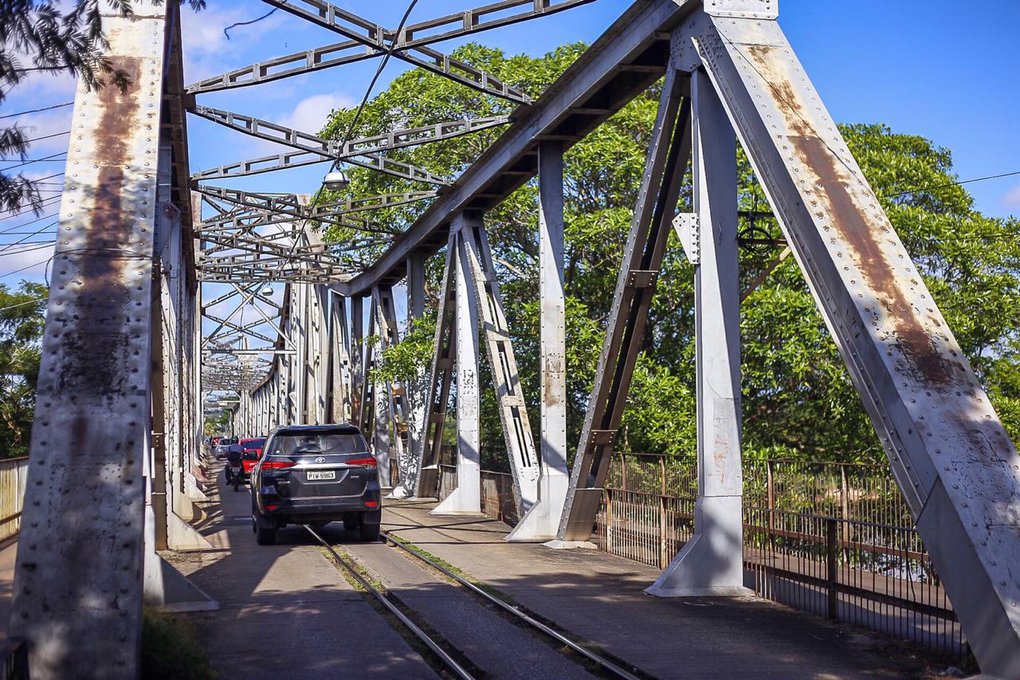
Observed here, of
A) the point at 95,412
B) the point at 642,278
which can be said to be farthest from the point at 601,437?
the point at 95,412

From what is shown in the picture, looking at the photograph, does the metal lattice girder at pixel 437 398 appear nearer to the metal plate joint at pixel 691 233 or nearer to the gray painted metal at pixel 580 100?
the gray painted metal at pixel 580 100

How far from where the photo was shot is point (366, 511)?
59.1 feet

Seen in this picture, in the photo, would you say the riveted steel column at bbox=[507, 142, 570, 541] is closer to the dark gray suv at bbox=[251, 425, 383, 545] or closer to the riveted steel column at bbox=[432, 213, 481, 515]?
the dark gray suv at bbox=[251, 425, 383, 545]

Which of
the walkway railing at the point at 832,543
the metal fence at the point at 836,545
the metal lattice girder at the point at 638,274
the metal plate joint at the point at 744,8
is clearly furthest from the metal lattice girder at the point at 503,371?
the metal plate joint at the point at 744,8

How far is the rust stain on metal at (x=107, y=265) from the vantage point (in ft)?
23.4

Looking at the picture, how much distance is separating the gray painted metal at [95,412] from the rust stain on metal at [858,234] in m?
5.15

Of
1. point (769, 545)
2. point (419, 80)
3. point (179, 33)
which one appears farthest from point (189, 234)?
point (769, 545)

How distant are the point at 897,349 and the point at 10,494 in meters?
15.3

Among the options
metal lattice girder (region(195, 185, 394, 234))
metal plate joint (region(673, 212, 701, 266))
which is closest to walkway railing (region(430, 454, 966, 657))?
metal plate joint (region(673, 212, 701, 266))

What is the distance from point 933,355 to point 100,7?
6.55 meters

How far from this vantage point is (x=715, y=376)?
39.5 feet

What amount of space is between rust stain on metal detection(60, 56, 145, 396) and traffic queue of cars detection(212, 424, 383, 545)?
997cm

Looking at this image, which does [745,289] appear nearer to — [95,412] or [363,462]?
[363,462]

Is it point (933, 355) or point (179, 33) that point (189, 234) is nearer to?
point (179, 33)
